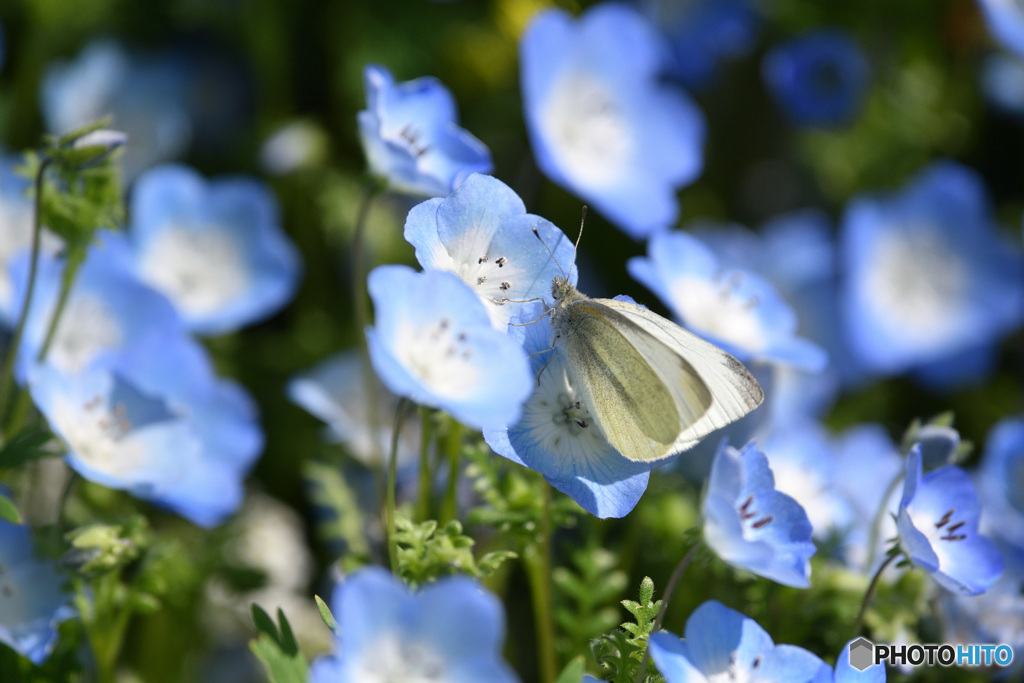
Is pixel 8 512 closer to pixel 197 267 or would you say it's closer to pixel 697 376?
pixel 697 376

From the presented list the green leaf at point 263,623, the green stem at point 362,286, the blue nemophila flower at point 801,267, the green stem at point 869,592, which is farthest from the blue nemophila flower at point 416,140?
the blue nemophila flower at point 801,267

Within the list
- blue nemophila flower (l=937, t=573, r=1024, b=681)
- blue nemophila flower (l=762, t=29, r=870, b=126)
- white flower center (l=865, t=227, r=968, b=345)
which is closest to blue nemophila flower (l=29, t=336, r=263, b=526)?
blue nemophila flower (l=937, t=573, r=1024, b=681)

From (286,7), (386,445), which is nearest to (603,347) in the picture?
(386,445)

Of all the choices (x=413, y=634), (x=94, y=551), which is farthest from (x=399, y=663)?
(x=94, y=551)

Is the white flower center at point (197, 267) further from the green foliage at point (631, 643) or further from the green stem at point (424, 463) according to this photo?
the green foliage at point (631, 643)

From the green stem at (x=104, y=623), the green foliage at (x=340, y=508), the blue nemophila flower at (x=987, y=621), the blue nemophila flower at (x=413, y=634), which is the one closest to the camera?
the blue nemophila flower at (x=413, y=634)

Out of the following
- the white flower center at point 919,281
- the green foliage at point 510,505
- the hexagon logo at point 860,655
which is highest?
the green foliage at point 510,505
